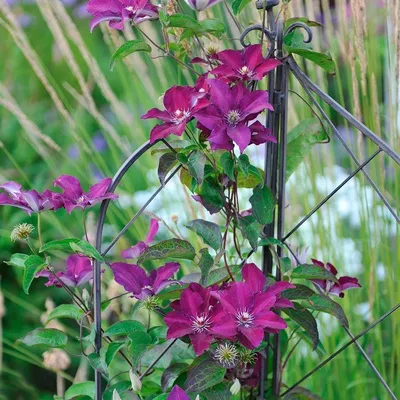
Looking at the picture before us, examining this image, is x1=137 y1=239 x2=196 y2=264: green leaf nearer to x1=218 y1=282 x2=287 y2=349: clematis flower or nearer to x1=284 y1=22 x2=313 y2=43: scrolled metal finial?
x1=218 y1=282 x2=287 y2=349: clematis flower

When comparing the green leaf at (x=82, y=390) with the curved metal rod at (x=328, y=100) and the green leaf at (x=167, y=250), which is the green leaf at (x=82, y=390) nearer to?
the green leaf at (x=167, y=250)

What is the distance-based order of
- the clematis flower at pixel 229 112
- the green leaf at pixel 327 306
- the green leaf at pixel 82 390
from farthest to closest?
the green leaf at pixel 82 390, the green leaf at pixel 327 306, the clematis flower at pixel 229 112

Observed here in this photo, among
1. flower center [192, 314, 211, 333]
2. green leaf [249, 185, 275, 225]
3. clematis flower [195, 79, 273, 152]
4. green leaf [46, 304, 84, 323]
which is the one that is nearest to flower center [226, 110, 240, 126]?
clematis flower [195, 79, 273, 152]

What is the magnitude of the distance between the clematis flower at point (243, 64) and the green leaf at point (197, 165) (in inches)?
3.6

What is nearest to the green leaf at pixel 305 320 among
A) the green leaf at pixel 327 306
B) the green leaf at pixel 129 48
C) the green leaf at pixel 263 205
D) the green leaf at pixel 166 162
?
the green leaf at pixel 327 306

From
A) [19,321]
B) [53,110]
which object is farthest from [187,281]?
[53,110]

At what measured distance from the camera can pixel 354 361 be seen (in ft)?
4.72

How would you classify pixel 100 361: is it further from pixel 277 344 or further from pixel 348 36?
pixel 348 36

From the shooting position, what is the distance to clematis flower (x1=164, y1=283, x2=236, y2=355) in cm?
85

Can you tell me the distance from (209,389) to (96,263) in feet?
0.64

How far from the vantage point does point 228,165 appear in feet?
2.85

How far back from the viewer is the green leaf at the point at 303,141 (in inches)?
39.7

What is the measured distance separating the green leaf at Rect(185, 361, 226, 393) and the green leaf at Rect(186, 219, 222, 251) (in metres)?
0.13

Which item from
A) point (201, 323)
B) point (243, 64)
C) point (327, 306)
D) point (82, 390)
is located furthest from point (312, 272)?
point (82, 390)
